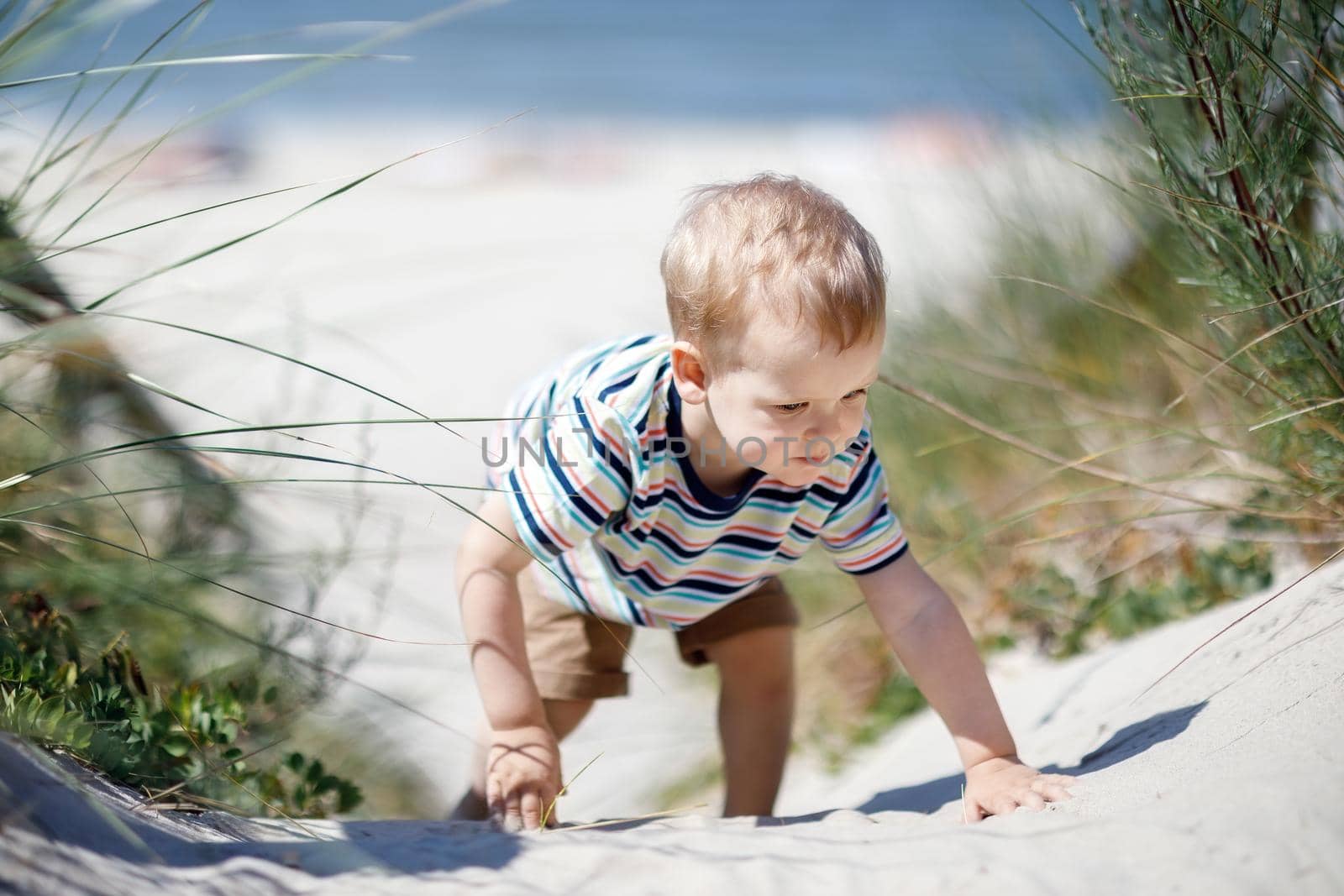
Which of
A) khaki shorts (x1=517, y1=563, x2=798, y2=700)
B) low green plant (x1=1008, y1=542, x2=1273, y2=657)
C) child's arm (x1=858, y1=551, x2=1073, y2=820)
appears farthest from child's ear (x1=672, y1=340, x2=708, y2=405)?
low green plant (x1=1008, y1=542, x2=1273, y2=657)

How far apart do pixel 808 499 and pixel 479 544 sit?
0.52 m

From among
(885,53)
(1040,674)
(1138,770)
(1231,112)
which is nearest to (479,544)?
Answer: (1138,770)

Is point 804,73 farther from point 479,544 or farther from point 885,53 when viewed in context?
point 479,544

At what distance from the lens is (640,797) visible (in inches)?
112

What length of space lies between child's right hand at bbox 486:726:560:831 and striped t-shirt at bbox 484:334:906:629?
0.26 m

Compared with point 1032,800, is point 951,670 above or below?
above

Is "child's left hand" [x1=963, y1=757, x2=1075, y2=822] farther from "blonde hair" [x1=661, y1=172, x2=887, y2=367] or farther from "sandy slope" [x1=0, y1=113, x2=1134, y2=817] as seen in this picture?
"sandy slope" [x1=0, y1=113, x2=1134, y2=817]

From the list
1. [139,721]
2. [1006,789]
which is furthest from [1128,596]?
[139,721]

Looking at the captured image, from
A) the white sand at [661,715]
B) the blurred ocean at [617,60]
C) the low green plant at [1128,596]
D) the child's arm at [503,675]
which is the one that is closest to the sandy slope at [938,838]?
the white sand at [661,715]

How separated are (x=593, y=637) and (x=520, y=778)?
0.42 meters

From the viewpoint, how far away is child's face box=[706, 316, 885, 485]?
4.87 feet

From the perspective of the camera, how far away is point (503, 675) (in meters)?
1.69

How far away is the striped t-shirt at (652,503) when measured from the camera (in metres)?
1.66

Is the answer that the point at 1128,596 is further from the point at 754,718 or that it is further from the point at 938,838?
the point at 938,838
